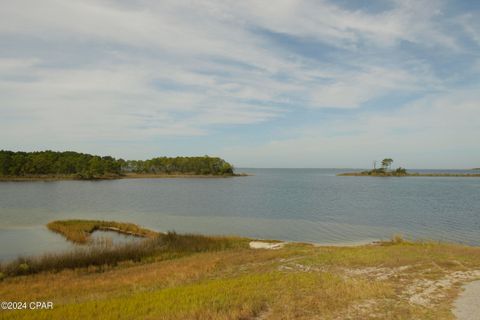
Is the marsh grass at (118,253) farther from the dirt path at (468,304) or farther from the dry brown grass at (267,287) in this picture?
the dirt path at (468,304)

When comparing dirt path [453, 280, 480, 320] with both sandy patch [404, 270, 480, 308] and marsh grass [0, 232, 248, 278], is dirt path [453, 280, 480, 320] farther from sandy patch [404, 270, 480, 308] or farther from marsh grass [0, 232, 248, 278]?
marsh grass [0, 232, 248, 278]

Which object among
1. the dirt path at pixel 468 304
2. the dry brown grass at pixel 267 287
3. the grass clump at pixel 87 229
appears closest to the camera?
the dirt path at pixel 468 304

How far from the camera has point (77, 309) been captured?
38.3ft

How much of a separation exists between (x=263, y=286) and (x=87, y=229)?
104 ft

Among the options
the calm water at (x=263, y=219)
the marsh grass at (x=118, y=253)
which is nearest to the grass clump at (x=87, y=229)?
the calm water at (x=263, y=219)

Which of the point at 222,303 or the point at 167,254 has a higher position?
the point at 222,303

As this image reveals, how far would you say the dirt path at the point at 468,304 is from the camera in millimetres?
10740

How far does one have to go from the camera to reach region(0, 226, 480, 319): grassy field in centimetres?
1126

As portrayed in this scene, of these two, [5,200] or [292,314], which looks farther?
[5,200]

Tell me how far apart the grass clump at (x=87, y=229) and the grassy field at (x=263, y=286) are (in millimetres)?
13535

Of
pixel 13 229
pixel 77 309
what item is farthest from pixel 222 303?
pixel 13 229

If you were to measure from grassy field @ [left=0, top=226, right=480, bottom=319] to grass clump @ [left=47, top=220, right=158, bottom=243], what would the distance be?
13535 mm

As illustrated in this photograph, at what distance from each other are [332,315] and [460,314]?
4028 mm

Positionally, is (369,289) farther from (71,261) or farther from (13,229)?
(13,229)
